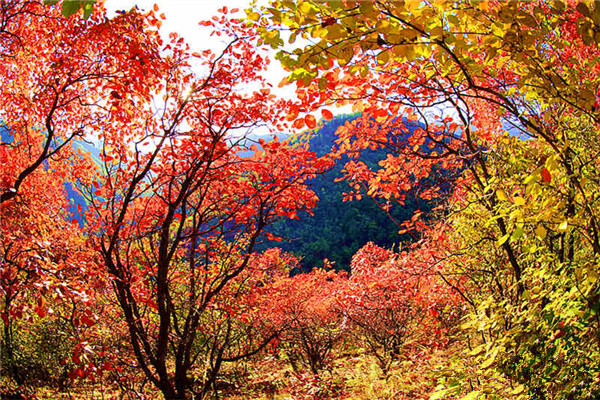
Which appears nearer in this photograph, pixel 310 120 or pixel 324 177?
pixel 310 120

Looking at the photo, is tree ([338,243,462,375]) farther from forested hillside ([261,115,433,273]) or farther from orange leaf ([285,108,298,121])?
forested hillside ([261,115,433,273])

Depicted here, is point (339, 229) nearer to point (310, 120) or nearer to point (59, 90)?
point (59, 90)

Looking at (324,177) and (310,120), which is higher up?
(324,177)

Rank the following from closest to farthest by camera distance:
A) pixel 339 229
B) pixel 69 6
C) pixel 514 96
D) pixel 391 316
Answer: pixel 69 6 < pixel 514 96 < pixel 391 316 < pixel 339 229

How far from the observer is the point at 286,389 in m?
9.38

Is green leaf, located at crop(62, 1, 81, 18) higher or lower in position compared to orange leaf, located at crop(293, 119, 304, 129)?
higher

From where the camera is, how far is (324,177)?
4910 millimetres

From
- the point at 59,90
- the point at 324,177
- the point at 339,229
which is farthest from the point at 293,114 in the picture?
the point at 339,229

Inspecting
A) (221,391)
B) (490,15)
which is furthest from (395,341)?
(490,15)

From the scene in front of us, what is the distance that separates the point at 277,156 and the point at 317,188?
4596 cm

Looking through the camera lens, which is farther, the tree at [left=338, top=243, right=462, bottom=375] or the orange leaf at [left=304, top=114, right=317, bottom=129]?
the tree at [left=338, top=243, right=462, bottom=375]

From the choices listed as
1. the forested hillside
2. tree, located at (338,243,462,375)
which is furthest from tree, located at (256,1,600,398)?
the forested hillside

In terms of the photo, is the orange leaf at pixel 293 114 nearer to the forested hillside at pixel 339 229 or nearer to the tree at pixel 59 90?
the tree at pixel 59 90

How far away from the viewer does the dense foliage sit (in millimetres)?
1729
